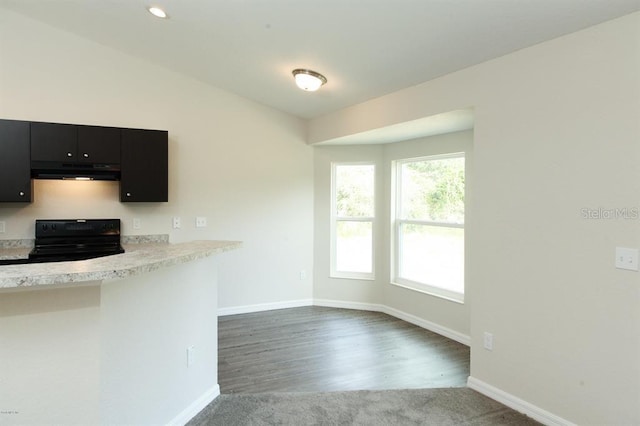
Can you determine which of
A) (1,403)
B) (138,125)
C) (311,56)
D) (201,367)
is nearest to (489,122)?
(311,56)

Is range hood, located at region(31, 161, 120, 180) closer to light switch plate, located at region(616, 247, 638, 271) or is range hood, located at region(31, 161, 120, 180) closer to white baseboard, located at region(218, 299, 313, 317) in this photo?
white baseboard, located at region(218, 299, 313, 317)

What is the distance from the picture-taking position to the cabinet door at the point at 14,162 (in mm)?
3248

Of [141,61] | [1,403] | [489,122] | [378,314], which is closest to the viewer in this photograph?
[1,403]

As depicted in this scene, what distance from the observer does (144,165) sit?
3.77 meters

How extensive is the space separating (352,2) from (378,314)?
359 centimetres

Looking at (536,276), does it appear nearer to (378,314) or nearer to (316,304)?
(378,314)

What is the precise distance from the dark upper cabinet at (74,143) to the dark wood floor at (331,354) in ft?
7.22

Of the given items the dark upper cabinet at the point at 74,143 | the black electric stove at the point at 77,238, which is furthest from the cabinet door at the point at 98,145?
the black electric stove at the point at 77,238

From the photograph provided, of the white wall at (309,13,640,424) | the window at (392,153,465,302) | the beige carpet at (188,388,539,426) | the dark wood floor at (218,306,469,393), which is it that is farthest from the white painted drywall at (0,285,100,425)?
the window at (392,153,465,302)

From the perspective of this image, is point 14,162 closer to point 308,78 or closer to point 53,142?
point 53,142

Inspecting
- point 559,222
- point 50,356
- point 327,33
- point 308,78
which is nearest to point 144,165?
point 308,78

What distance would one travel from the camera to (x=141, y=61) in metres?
3.94

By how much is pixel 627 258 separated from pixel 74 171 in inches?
173

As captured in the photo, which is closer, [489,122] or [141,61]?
[489,122]
